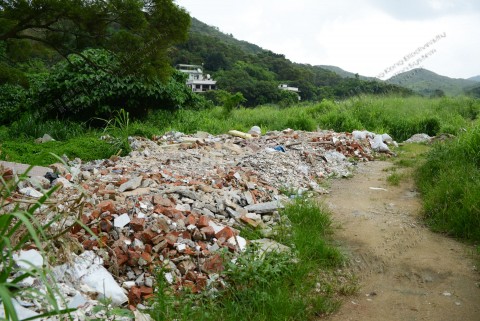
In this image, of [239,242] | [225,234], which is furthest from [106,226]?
[239,242]

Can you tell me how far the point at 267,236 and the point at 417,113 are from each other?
30.1 ft

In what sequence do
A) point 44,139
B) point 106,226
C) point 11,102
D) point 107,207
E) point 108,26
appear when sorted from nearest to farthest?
point 106,226 < point 107,207 < point 108,26 < point 44,139 < point 11,102

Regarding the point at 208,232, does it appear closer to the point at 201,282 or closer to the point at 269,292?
the point at 201,282

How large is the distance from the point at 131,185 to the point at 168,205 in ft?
2.07

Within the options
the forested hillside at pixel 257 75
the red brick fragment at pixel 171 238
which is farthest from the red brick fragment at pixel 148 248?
the forested hillside at pixel 257 75

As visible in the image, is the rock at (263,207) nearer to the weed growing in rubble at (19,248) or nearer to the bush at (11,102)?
the weed growing in rubble at (19,248)

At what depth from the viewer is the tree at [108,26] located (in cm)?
632

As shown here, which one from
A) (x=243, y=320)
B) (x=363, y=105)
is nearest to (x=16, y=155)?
(x=243, y=320)

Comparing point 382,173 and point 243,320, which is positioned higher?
point 382,173

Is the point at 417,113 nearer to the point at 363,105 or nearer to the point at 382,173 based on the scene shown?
the point at 363,105

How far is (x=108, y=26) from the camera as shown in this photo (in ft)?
22.7

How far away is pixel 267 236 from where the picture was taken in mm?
3459

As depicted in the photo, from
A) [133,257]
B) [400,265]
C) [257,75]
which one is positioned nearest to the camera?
[133,257]

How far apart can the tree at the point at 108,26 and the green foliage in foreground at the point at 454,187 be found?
4518 millimetres
